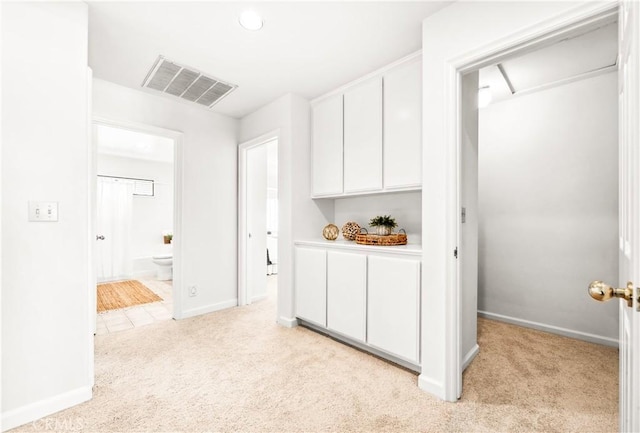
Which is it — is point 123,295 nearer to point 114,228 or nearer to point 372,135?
point 114,228

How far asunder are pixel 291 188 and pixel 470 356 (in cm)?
209

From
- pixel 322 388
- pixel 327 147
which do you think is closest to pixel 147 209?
pixel 327 147

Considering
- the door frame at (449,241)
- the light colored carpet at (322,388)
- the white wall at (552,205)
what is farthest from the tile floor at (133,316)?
the white wall at (552,205)

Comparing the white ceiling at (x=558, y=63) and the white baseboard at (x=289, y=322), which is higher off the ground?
the white ceiling at (x=558, y=63)

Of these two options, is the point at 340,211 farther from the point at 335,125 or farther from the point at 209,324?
the point at 209,324

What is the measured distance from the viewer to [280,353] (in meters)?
2.36

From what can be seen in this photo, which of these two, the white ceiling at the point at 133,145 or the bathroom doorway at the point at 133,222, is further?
the white ceiling at the point at 133,145

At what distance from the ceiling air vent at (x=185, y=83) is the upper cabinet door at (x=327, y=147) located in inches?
35.0

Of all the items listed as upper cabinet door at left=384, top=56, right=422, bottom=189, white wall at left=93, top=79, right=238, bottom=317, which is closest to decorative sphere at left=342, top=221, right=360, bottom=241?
upper cabinet door at left=384, top=56, right=422, bottom=189

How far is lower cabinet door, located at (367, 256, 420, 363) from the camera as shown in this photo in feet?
6.53

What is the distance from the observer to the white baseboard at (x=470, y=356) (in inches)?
82.8

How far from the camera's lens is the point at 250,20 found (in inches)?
74.9

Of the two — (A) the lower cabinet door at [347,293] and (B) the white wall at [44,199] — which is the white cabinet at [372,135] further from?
(B) the white wall at [44,199]

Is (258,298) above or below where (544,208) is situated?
below
